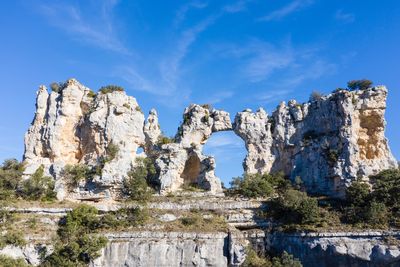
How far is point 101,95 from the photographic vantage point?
5659cm

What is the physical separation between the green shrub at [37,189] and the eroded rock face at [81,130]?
10.0 ft

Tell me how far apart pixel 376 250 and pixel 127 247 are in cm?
2407

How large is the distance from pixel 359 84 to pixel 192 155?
25793mm

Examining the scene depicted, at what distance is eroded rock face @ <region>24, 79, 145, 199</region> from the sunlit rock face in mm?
16956

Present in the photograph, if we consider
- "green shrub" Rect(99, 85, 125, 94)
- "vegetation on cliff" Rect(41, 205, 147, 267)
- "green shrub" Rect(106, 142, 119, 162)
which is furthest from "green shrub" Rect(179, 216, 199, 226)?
"green shrub" Rect(99, 85, 125, 94)

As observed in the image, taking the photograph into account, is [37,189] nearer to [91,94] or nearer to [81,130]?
[81,130]

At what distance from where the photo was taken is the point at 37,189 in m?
46.6

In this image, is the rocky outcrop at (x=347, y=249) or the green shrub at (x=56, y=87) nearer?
the rocky outcrop at (x=347, y=249)

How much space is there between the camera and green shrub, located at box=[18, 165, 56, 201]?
46.3 metres

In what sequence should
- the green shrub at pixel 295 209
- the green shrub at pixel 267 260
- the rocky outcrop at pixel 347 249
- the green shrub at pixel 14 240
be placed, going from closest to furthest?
the green shrub at pixel 267 260 → the rocky outcrop at pixel 347 249 → the green shrub at pixel 14 240 → the green shrub at pixel 295 209

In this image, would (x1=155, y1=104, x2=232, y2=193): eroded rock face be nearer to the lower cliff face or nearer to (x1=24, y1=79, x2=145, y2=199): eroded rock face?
Answer: (x1=24, y1=79, x2=145, y2=199): eroded rock face

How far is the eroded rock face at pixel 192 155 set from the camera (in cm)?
5050

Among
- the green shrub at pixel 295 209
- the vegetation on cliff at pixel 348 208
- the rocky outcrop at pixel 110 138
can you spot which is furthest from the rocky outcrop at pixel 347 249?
the rocky outcrop at pixel 110 138

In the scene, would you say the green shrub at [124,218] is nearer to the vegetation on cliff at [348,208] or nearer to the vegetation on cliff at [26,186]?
the vegetation on cliff at [26,186]
